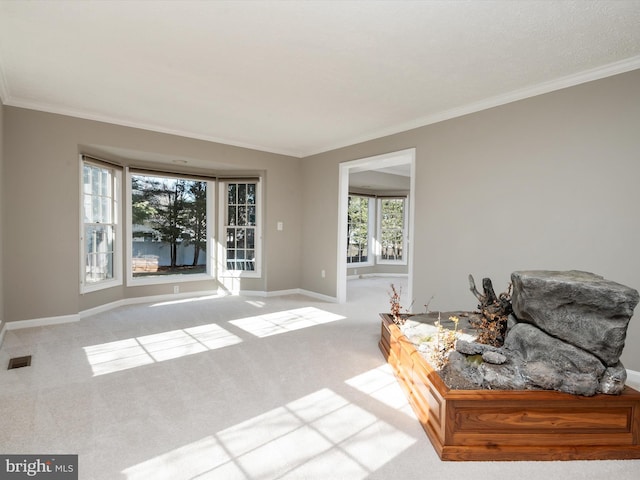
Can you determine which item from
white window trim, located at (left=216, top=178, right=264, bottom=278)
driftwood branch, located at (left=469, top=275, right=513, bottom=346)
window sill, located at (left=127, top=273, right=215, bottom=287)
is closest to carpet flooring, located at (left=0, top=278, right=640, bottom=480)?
driftwood branch, located at (left=469, top=275, right=513, bottom=346)

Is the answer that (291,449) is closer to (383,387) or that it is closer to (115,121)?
(383,387)

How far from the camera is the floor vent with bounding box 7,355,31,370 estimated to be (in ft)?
9.91

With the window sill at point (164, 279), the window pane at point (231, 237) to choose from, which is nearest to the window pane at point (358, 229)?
the window pane at point (231, 237)

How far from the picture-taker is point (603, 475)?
181cm

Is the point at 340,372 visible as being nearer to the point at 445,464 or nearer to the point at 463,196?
the point at 445,464

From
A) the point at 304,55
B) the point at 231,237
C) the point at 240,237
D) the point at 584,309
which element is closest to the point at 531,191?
the point at 584,309

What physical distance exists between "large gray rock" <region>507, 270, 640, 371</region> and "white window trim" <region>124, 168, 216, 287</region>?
522 cm

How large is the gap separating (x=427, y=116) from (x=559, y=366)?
3.12 m

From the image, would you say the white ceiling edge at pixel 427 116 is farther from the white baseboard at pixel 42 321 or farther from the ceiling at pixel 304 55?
the white baseboard at pixel 42 321

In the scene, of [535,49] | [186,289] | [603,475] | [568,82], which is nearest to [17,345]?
[186,289]

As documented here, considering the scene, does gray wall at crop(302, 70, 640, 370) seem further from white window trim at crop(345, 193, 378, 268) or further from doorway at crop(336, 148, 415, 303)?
white window trim at crop(345, 193, 378, 268)

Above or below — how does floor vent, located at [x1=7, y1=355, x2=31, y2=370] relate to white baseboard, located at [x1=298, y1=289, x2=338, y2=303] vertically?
below

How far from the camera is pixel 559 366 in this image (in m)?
2.05

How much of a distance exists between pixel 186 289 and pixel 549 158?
17.8 feet
